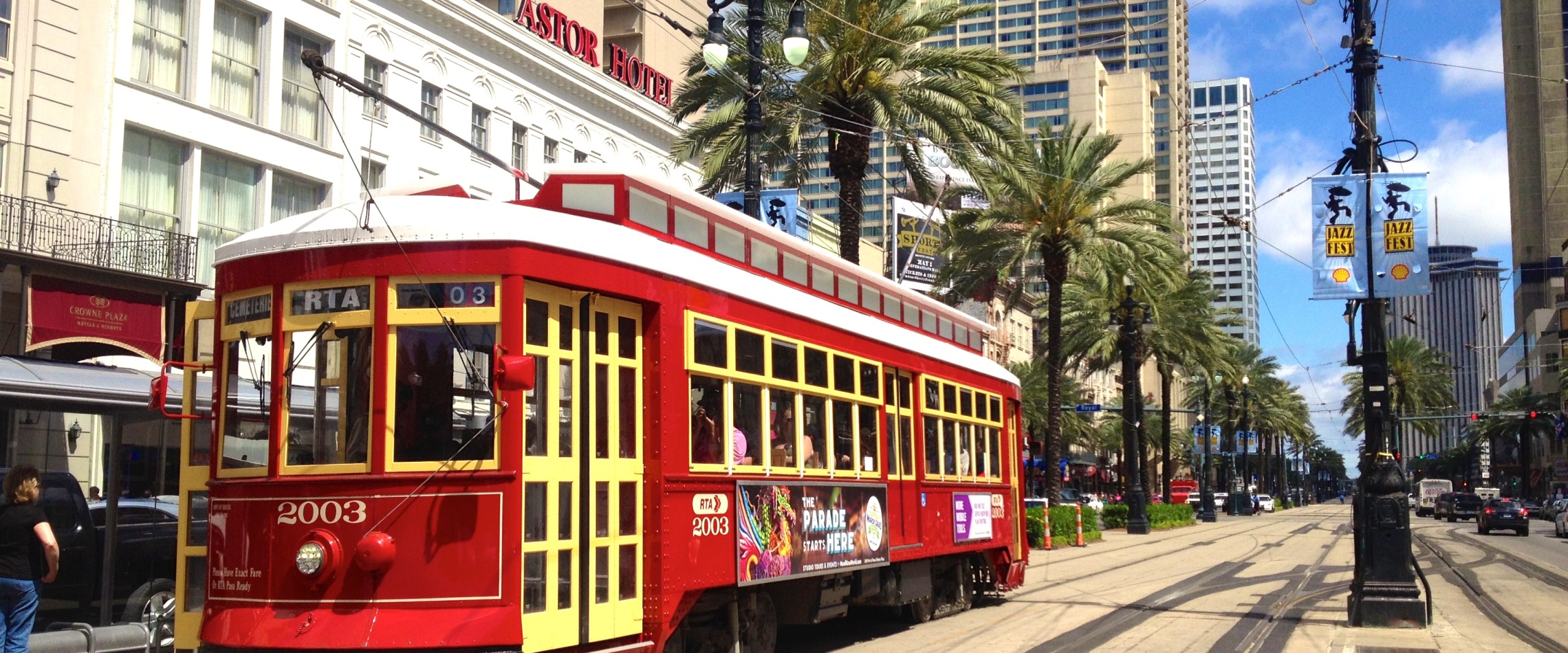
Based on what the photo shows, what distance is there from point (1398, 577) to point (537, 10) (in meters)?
27.3

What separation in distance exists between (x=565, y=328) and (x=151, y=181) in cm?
1913

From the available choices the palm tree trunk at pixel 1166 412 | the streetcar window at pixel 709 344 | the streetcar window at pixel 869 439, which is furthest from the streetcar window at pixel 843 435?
the palm tree trunk at pixel 1166 412

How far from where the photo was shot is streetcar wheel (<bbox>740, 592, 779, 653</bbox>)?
10.7 meters

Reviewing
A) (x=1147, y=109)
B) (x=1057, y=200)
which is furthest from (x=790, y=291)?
(x=1147, y=109)

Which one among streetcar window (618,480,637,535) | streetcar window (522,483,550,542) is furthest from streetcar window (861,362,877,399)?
streetcar window (522,483,550,542)

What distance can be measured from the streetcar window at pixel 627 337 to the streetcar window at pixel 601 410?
21 cm

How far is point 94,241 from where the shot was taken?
2308 centimetres

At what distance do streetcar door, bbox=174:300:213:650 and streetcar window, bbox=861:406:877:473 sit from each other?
5.51m

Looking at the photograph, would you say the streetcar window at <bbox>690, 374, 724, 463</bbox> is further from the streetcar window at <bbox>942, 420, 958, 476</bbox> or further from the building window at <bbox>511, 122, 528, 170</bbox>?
the building window at <bbox>511, 122, 528, 170</bbox>

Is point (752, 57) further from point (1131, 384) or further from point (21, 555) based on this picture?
point (1131, 384)

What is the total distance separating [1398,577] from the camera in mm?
14398

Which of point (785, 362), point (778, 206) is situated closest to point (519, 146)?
point (778, 206)

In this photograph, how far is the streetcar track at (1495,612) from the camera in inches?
541

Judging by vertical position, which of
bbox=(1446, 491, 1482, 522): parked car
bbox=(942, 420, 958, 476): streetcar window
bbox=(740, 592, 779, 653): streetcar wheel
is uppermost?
bbox=(942, 420, 958, 476): streetcar window
